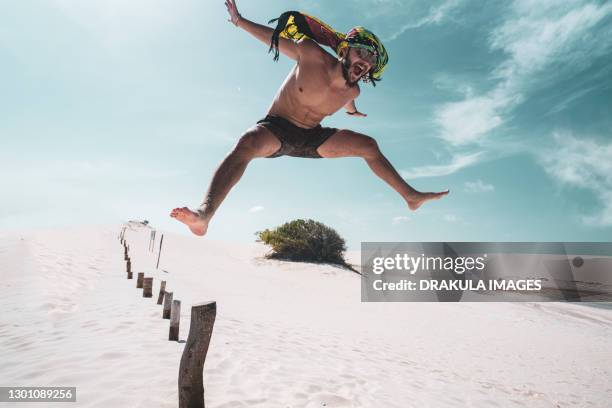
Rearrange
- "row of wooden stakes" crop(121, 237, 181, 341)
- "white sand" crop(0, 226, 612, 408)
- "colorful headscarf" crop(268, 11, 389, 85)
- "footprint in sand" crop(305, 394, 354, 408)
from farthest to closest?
"row of wooden stakes" crop(121, 237, 181, 341) < "white sand" crop(0, 226, 612, 408) < "footprint in sand" crop(305, 394, 354, 408) < "colorful headscarf" crop(268, 11, 389, 85)

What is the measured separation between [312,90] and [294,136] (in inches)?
14.2

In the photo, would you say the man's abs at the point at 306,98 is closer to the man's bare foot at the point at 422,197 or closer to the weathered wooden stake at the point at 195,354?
the man's bare foot at the point at 422,197

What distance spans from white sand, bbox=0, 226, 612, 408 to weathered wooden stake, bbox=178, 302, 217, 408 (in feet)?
1.58

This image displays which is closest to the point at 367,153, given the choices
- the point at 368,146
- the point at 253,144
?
the point at 368,146

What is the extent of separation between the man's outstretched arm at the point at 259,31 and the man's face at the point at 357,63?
1.27ft

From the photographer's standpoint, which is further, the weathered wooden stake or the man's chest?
the weathered wooden stake

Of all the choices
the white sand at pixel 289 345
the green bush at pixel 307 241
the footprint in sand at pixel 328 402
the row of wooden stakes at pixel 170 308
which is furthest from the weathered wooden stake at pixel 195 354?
the green bush at pixel 307 241

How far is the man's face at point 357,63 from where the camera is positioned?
2.42 m

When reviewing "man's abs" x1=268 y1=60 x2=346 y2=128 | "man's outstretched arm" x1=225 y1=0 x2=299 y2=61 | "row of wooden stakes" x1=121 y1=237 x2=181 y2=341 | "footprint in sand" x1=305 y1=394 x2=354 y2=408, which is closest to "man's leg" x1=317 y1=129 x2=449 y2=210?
"man's abs" x1=268 y1=60 x2=346 y2=128

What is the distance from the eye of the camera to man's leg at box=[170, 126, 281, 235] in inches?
81.5

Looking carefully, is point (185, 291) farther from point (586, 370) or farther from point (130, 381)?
point (586, 370)

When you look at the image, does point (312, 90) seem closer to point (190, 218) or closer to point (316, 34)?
point (316, 34)

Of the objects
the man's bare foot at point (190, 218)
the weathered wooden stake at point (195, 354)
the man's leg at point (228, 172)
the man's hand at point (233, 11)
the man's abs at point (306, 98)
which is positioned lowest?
the weathered wooden stake at point (195, 354)

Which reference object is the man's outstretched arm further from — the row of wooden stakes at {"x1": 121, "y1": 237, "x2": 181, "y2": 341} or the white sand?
the row of wooden stakes at {"x1": 121, "y1": 237, "x2": 181, "y2": 341}
